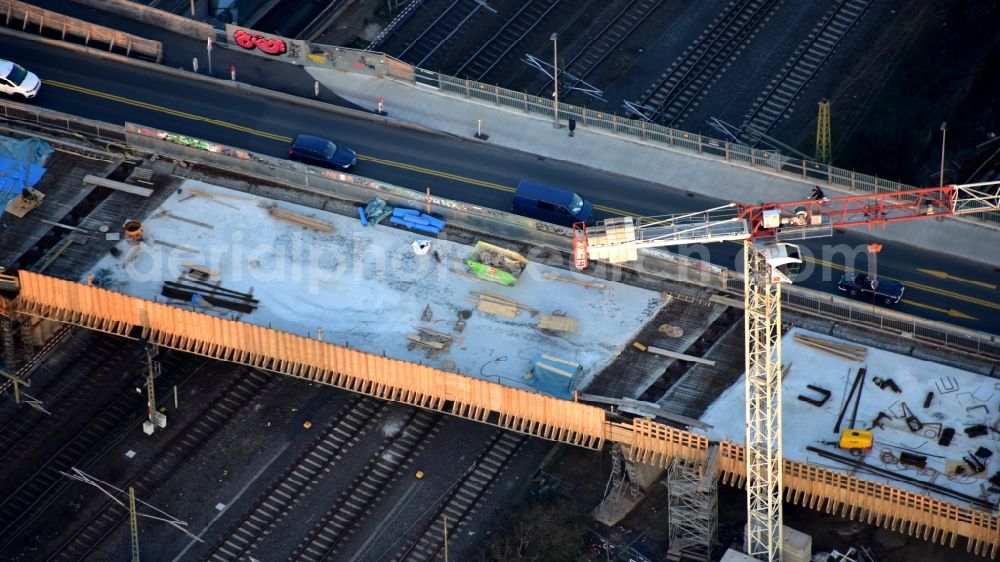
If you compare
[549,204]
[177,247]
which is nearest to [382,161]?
[549,204]

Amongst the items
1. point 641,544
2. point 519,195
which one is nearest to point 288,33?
point 519,195

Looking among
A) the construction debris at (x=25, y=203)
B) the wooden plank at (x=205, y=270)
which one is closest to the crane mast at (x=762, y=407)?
the wooden plank at (x=205, y=270)

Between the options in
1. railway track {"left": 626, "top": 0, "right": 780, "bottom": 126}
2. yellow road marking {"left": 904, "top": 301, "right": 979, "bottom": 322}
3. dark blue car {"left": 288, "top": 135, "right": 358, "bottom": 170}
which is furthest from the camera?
railway track {"left": 626, "top": 0, "right": 780, "bottom": 126}

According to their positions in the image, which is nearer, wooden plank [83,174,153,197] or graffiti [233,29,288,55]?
wooden plank [83,174,153,197]

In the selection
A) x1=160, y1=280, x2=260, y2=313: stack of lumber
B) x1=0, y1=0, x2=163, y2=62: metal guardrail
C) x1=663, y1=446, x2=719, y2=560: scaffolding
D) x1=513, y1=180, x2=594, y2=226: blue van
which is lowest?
x1=663, y1=446, x2=719, y2=560: scaffolding

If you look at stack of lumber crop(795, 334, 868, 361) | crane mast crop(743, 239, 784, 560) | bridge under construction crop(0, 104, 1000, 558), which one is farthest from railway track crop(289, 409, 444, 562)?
stack of lumber crop(795, 334, 868, 361)

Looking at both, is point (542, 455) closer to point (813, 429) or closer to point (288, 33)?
point (813, 429)

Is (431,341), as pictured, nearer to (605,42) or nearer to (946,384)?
(946,384)

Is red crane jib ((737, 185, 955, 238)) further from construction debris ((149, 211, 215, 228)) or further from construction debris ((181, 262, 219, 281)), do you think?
construction debris ((149, 211, 215, 228))
